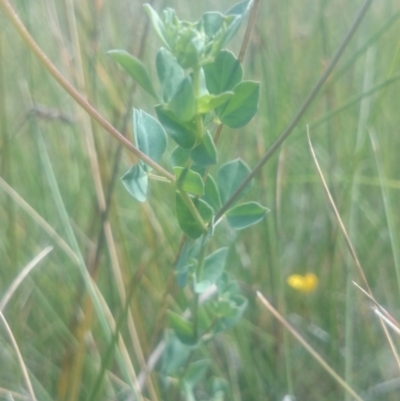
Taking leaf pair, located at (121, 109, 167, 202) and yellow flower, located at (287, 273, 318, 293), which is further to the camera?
yellow flower, located at (287, 273, 318, 293)

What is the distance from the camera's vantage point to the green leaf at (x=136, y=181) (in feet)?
1.08

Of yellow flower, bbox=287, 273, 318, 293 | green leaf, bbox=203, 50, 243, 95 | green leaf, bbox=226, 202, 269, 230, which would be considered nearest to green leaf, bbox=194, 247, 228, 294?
green leaf, bbox=226, 202, 269, 230

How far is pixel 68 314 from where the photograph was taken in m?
0.68

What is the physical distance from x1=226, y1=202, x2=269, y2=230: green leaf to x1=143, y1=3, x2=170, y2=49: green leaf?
138 mm

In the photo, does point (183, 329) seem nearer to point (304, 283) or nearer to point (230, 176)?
point (230, 176)

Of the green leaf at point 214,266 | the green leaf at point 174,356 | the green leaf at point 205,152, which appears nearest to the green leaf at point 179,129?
the green leaf at point 205,152

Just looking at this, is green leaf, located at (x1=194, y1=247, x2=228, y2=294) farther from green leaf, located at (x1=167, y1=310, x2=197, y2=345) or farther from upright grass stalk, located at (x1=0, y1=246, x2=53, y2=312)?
upright grass stalk, located at (x1=0, y1=246, x2=53, y2=312)

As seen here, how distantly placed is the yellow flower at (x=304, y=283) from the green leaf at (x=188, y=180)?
440 mm

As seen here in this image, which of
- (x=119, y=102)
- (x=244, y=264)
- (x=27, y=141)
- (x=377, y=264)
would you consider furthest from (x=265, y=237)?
(x=27, y=141)

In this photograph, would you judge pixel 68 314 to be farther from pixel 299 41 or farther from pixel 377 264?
pixel 299 41

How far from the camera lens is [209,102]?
0.32 meters

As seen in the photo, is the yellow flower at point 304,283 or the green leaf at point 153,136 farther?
the yellow flower at point 304,283

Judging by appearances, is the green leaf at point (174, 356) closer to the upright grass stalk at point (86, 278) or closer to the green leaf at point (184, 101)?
the upright grass stalk at point (86, 278)

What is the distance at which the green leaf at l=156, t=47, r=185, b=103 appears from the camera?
0.33 meters
